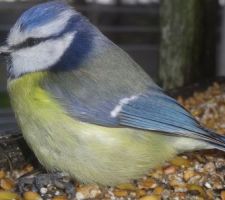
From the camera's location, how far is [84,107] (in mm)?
1962

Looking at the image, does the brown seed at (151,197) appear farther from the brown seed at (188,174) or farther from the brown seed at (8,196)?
the brown seed at (8,196)

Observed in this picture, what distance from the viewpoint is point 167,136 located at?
6.77 ft

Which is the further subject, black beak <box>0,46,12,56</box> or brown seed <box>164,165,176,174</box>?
brown seed <box>164,165,176,174</box>

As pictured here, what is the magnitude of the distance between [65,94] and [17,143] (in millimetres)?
413

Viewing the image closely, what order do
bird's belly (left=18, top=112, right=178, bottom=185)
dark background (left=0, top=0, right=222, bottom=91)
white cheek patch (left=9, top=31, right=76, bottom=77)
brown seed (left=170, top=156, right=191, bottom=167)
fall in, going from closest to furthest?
bird's belly (left=18, top=112, right=178, bottom=185) → white cheek patch (left=9, top=31, right=76, bottom=77) → brown seed (left=170, top=156, right=191, bottom=167) → dark background (left=0, top=0, right=222, bottom=91)

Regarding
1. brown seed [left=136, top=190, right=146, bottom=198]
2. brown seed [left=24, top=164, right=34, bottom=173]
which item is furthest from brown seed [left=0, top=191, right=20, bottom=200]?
brown seed [left=136, top=190, right=146, bottom=198]

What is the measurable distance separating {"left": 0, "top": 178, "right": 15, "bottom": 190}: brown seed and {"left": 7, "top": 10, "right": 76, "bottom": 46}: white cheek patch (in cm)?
45

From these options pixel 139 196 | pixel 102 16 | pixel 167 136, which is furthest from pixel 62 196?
pixel 102 16

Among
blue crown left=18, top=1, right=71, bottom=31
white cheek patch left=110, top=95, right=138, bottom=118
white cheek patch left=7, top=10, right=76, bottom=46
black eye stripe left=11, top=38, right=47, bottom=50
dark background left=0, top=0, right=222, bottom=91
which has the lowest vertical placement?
dark background left=0, top=0, right=222, bottom=91

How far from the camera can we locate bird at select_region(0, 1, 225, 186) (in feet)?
6.36

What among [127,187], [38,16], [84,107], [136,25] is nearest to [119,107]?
[84,107]

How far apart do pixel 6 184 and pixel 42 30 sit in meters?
0.52

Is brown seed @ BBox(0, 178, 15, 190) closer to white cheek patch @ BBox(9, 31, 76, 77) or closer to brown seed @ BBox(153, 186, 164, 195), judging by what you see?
white cheek patch @ BBox(9, 31, 76, 77)

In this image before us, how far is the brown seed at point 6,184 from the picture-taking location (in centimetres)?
204
